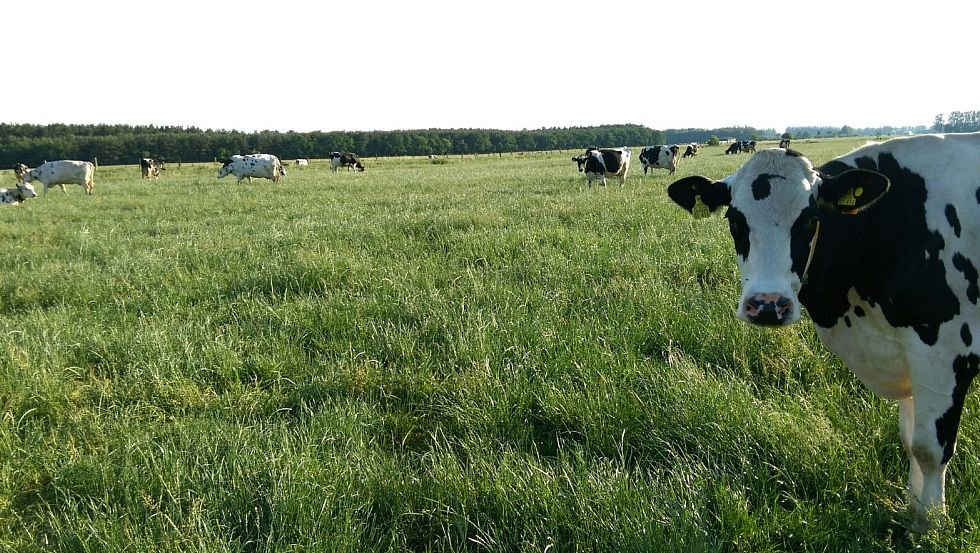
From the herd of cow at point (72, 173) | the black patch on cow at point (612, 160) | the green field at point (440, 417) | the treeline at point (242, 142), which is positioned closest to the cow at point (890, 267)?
the green field at point (440, 417)

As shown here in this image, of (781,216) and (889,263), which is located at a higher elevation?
(781,216)

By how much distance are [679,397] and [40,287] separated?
7353 mm

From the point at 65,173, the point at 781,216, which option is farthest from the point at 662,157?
the point at 65,173

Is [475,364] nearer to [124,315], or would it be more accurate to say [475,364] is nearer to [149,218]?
[124,315]

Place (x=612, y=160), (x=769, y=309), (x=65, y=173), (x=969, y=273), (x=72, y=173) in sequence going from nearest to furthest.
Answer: (x=769, y=309) < (x=969, y=273) < (x=612, y=160) < (x=72, y=173) < (x=65, y=173)

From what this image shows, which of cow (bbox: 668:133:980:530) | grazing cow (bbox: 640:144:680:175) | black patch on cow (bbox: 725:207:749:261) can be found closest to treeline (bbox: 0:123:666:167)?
grazing cow (bbox: 640:144:680:175)

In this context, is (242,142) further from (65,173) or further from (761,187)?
(761,187)

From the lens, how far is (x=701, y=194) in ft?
10.9

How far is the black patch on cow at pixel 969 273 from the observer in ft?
8.81

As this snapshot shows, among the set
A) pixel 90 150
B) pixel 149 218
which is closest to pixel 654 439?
pixel 149 218

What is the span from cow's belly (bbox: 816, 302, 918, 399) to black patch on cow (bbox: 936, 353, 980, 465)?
0.20 metres

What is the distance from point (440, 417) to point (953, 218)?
3037 millimetres

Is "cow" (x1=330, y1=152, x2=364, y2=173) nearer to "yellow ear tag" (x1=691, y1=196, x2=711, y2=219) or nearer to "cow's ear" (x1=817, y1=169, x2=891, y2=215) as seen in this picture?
"yellow ear tag" (x1=691, y1=196, x2=711, y2=219)

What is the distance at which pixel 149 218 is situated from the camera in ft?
43.4
